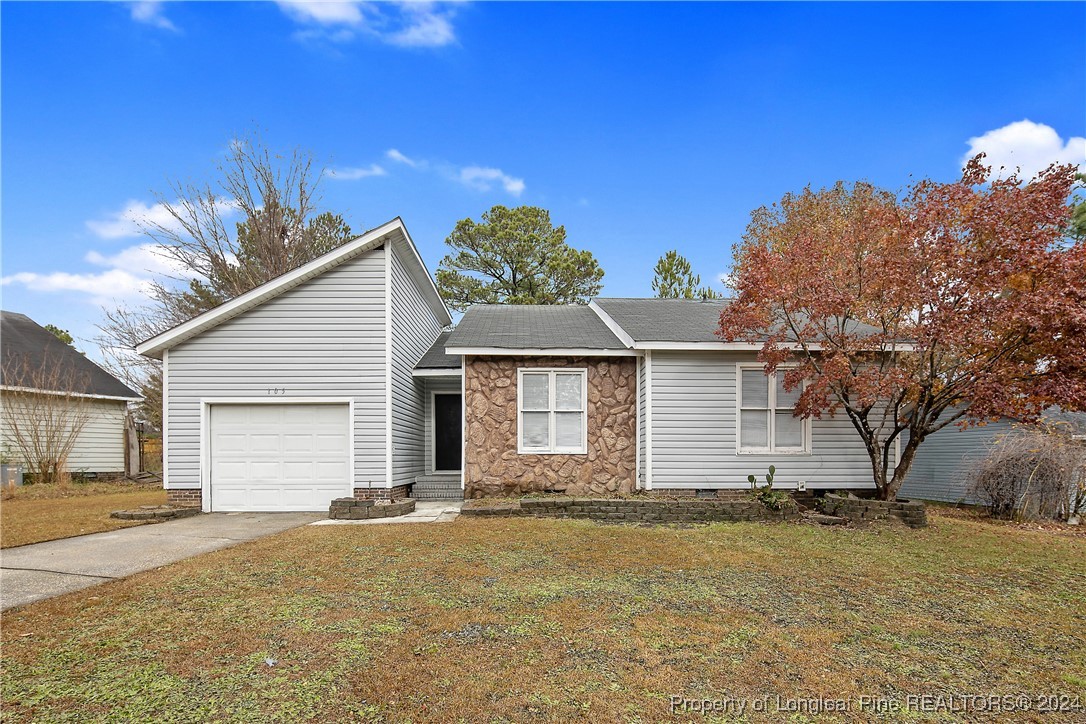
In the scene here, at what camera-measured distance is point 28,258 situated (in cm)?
1388

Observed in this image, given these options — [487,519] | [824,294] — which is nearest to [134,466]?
[487,519]

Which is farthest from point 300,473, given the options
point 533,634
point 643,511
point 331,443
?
point 533,634

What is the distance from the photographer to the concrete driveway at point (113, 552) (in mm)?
5359

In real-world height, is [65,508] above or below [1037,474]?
below

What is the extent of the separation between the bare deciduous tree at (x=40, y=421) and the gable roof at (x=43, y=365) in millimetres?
40

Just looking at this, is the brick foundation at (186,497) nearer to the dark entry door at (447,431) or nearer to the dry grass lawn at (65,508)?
the dry grass lawn at (65,508)

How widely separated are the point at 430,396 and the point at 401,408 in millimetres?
2020

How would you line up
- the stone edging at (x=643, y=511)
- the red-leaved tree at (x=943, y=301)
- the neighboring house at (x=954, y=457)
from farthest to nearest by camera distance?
the neighboring house at (x=954, y=457) → the stone edging at (x=643, y=511) → the red-leaved tree at (x=943, y=301)

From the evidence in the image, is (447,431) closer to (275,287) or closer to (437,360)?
(437,360)

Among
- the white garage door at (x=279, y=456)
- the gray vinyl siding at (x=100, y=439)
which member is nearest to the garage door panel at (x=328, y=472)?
the white garage door at (x=279, y=456)

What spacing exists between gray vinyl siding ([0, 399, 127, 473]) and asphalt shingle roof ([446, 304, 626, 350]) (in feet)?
43.4

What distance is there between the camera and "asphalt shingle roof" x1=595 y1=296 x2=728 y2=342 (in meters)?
10.9

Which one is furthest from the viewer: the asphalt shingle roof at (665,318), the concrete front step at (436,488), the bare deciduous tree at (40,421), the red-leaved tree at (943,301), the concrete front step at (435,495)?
the bare deciduous tree at (40,421)

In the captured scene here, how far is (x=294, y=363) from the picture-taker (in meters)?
10.7
